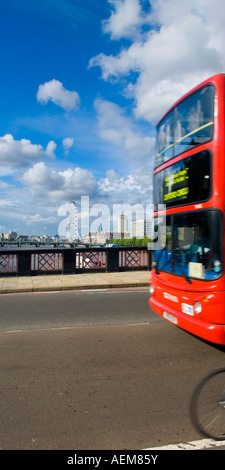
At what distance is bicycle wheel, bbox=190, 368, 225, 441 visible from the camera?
3.10m

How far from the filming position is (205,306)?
4.64 meters

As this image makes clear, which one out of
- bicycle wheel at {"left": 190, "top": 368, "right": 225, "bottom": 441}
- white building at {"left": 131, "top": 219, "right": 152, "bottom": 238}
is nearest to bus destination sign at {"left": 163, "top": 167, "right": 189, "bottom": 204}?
white building at {"left": 131, "top": 219, "right": 152, "bottom": 238}

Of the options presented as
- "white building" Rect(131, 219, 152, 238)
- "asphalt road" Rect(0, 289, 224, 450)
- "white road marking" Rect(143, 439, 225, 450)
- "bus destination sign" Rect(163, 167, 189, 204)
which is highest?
"bus destination sign" Rect(163, 167, 189, 204)

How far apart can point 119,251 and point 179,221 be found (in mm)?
11764

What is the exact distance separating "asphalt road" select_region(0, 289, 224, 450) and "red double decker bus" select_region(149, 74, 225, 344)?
2.30 feet

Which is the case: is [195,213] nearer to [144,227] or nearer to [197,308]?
[197,308]

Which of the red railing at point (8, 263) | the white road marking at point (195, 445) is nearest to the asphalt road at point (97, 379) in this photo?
the white road marking at point (195, 445)

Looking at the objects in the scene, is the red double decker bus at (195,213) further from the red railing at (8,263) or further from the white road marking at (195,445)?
the red railing at (8,263)

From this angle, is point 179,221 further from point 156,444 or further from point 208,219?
point 156,444

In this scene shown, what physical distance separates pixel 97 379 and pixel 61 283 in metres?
8.90

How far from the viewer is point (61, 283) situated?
42.8 feet

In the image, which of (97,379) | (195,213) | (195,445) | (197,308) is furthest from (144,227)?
(195,445)

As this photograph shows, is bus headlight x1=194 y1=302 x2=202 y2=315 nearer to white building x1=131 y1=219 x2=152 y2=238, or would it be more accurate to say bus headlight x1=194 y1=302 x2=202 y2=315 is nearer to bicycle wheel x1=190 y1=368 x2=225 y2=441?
bicycle wheel x1=190 y1=368 x2=225 y2=441
